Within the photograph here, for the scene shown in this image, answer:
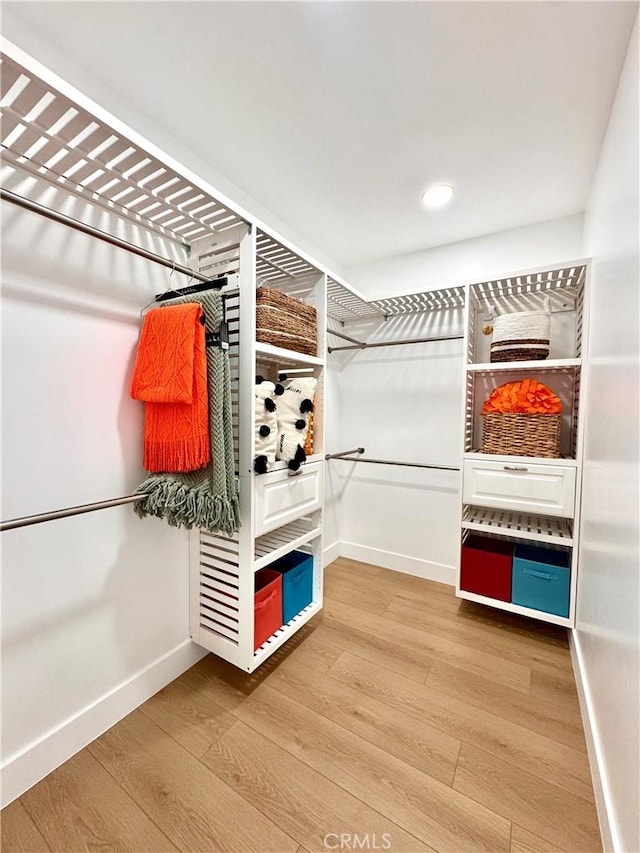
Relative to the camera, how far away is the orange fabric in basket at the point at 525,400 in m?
1.73

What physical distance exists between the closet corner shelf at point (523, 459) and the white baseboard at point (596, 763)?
766 mm

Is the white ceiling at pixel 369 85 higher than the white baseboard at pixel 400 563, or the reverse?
the white ceiling at pixel 369 85

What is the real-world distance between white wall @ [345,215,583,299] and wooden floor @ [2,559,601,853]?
6.29ft

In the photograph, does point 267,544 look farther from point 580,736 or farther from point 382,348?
point 382,348

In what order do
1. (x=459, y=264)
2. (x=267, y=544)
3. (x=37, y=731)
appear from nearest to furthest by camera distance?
1. (x=37, y=731)
2. (x=267, y=544)
3. (x=459, y=264)

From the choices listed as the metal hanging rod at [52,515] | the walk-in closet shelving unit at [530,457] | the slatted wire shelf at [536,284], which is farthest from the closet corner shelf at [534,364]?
the metal hanging rod at [52,515]

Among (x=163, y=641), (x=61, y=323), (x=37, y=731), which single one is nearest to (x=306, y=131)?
(x=61, y=323)

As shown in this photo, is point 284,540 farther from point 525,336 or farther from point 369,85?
point 369,85

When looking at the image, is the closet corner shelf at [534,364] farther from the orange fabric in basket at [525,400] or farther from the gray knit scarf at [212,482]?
the gray knit scarf at [212,482]

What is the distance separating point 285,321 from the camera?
57.1 inches

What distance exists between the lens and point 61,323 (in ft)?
3.61

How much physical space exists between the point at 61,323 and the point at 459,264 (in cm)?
218

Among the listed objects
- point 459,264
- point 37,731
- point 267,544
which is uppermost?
point 459,264

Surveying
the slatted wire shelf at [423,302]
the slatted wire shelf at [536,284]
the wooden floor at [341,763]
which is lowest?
the wooden floor at [341,763]
